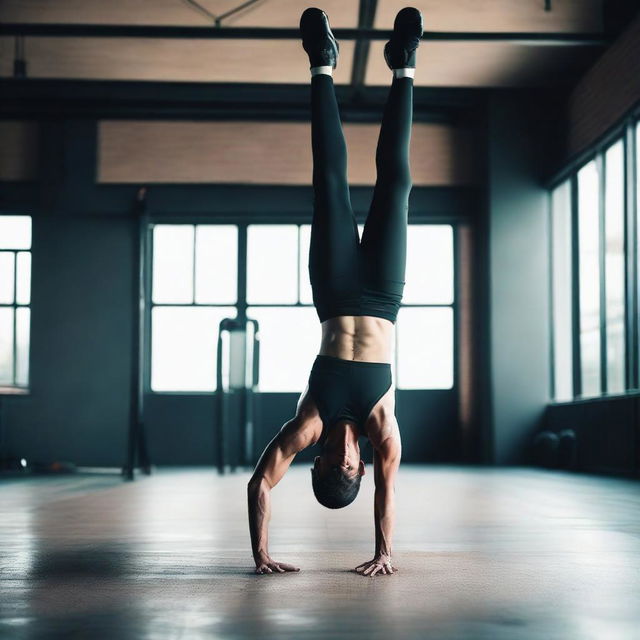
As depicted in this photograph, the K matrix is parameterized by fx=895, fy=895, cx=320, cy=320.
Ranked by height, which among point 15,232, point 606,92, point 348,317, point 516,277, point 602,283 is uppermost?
point 606,92

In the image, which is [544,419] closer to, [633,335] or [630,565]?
[633,335]

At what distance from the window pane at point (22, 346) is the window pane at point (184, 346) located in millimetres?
1366

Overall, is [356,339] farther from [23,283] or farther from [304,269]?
[23,283]

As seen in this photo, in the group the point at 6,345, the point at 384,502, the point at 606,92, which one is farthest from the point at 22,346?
the point at 384,502

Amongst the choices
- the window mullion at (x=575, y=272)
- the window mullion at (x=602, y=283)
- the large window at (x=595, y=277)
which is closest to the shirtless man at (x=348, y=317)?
the large window at (x=595, y=277)

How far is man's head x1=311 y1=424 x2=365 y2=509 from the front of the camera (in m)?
2.72

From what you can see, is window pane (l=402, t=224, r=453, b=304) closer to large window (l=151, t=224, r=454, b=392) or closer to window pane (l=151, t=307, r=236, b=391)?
large window (l=151, t=224, r=454, b=392)

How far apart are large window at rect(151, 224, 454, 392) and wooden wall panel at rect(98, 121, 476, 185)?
579mm

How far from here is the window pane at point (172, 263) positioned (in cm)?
982

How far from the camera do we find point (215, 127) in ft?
32.7

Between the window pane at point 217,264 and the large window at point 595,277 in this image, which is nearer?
the large window at point 595,277

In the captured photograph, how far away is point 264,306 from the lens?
983 centimetres

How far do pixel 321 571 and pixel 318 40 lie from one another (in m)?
1.88

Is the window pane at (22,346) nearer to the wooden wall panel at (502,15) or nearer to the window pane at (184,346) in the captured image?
the window pane at (184,346)
